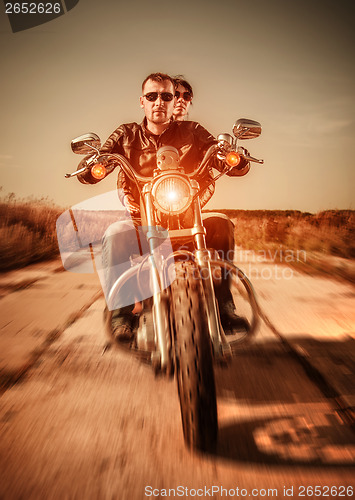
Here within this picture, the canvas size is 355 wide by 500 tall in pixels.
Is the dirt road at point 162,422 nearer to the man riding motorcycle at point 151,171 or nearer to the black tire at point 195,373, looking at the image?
the black tire at point 195,373

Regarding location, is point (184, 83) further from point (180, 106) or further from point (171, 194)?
point (171, 194)

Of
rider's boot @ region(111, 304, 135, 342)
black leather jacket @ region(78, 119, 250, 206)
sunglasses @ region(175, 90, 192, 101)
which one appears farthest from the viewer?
sunglasses @ region(175, 90, 192, 101)

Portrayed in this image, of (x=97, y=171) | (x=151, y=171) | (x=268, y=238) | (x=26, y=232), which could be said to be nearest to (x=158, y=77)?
(x=151, y=171)

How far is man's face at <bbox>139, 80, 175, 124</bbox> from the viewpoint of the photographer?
218 cm

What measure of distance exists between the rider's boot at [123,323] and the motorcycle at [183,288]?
0.23ft

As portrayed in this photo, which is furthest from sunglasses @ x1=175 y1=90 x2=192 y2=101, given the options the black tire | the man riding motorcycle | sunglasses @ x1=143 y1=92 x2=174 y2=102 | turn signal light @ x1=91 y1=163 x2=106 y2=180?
the black tire

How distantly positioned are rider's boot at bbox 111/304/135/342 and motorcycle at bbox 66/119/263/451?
0.07 metres

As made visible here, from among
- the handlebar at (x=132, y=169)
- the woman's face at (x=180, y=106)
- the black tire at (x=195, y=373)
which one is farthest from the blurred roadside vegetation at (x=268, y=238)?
Answer: the black tire at (x=195, y=373)

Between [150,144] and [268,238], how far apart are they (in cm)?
821

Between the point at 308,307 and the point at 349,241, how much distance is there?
5.17 m

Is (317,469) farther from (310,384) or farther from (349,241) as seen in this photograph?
(349,241)

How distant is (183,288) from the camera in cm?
146

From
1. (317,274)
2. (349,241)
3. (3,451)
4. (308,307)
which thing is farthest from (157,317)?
(349,241)

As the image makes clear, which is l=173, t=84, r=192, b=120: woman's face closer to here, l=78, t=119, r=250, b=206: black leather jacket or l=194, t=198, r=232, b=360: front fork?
l=78, t=119, r=250, b=206: black leather jacket
